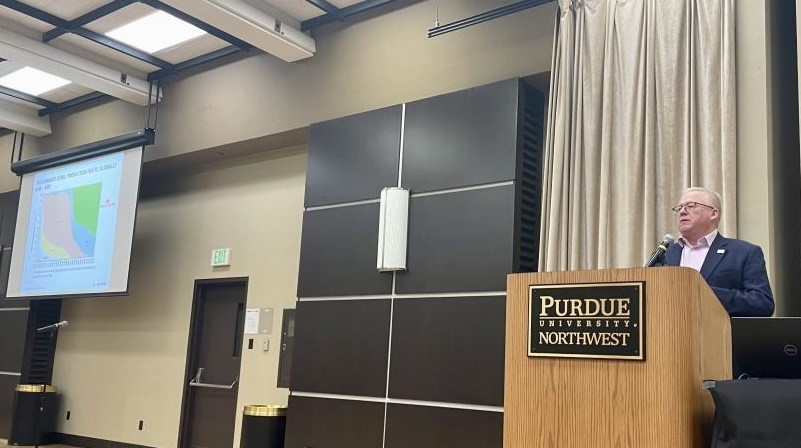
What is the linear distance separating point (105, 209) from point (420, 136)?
3581 mm

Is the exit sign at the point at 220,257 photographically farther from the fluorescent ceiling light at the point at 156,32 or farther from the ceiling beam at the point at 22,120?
the ceiling beam at the point at 22,120

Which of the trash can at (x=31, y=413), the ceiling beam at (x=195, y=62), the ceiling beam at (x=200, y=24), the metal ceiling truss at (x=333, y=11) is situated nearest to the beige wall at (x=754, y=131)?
the metal ceiling truss at (x=333, y=11)

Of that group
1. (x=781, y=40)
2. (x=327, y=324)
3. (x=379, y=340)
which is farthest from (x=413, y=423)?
Result: (x=781, y=40)

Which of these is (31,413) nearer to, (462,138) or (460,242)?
(460,242)

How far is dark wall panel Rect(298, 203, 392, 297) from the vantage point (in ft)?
16.8

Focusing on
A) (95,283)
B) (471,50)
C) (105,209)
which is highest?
(471,50)

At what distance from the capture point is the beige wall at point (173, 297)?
6.59 meters

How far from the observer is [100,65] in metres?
7.07

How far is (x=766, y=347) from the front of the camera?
186cm

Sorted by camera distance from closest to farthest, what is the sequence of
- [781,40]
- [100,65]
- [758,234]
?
[758,234]
[781,40]
[100,65]

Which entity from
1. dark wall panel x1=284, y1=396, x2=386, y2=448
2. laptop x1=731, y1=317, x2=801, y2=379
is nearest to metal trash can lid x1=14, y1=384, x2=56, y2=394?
dark wall panel x1=284, y1=396, x2=386, y2=448

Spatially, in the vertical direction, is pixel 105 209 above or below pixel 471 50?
below

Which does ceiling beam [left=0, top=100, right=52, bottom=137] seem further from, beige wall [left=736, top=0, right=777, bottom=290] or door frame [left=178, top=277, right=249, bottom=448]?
beige wall [left=736, top=0, right=777, bottom=290]

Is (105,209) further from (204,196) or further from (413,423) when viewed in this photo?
(413,423)
